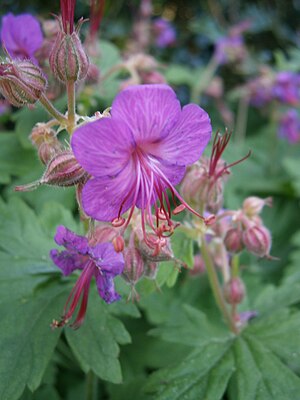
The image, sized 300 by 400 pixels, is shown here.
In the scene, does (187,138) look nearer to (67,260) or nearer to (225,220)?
(67,260)

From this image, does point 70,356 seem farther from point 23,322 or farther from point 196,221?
point 196,221

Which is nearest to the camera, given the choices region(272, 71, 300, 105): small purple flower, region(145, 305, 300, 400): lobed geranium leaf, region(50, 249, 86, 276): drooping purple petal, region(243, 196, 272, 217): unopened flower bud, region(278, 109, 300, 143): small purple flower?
region(50, 249, 86, 276): drooping purple petal

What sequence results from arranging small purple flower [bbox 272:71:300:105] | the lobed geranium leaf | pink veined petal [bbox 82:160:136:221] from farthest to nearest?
small purple flower [bbox 272:71:300:105] → the lobed geranium leaf → pink veined petal [bbox 82:160:136:221]

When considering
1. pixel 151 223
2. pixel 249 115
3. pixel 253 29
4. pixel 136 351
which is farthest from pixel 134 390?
pixel 253 29

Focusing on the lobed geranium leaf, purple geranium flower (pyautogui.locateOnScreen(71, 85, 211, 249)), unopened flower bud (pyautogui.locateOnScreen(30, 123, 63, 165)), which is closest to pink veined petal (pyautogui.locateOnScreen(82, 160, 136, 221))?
purple geranium flower (pyautogui.locateOnScreen(71, 85, 211, 249))

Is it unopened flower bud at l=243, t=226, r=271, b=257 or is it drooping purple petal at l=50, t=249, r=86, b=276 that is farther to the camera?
unopened flower bud at l=243, t=226, r=271, b=257

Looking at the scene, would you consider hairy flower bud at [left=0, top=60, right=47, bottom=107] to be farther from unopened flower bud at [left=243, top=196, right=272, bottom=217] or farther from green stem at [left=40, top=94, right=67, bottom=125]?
unopened flower bud at [left=243, top=196, right=272, bottom=217]

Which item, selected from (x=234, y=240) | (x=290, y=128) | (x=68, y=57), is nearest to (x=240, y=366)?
(x=234, y=240)
